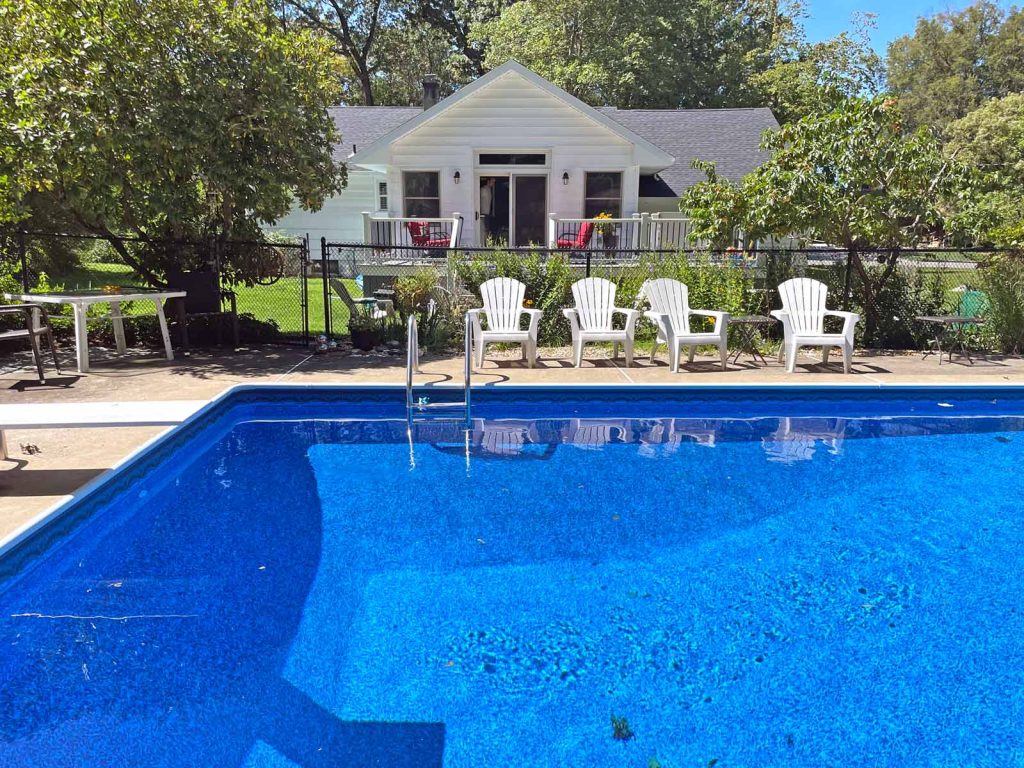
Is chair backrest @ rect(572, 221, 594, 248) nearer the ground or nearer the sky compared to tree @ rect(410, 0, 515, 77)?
nearer the ground

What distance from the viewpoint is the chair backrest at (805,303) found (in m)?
9.33

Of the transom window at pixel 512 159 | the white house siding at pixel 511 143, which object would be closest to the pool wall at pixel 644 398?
the white house siding at pixel 511 143

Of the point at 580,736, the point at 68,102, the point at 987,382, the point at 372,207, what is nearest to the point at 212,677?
the point at 580,736

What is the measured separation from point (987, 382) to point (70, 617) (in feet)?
29.4

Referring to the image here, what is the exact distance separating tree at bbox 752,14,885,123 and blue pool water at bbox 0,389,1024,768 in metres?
23.0

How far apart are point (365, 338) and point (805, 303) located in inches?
230

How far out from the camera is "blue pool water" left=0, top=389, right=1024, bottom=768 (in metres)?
3.06

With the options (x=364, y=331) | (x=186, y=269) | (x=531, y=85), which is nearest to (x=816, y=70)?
(x=531, y=85)

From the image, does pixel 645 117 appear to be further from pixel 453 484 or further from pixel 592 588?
pixel 592 588

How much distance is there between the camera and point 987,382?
8.18 m

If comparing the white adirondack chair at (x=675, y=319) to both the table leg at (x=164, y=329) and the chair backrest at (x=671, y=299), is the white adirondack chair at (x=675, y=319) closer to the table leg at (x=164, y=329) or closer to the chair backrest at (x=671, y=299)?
the chair backrest at (x=671, y=299)

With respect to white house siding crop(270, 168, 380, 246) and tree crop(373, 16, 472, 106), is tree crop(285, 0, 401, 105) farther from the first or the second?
white house siding crop(270, 168, 380, 246)

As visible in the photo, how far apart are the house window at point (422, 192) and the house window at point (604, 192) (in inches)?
131

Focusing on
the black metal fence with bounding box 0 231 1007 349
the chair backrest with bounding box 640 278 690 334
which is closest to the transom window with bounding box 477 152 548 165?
the black metal fence with bounding box 0 231 1007 349
